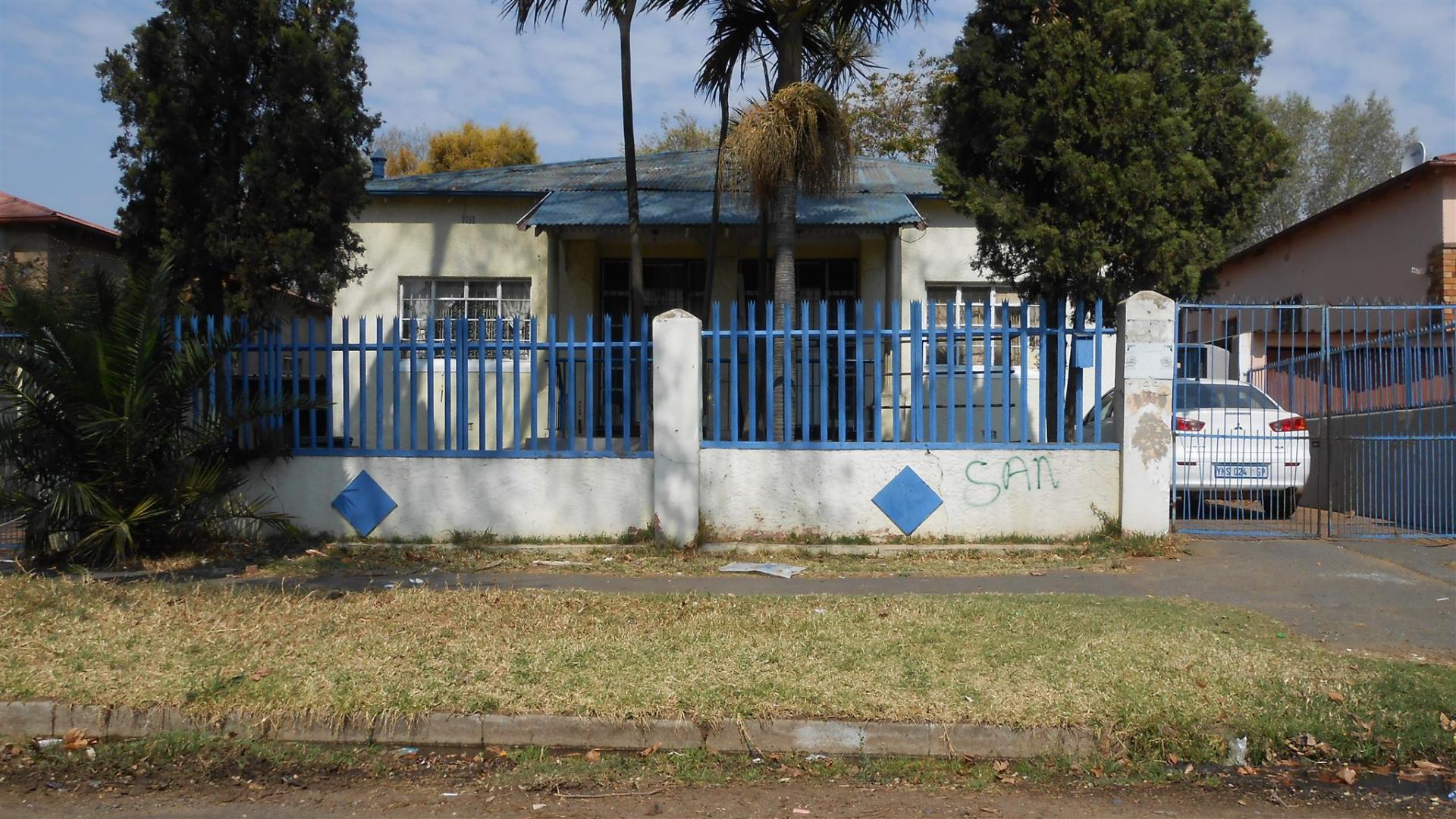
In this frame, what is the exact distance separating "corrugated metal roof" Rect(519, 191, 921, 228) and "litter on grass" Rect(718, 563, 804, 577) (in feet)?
20.1

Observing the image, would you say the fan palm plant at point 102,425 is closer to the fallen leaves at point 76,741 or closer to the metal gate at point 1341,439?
the fallen leaves at point 76,741

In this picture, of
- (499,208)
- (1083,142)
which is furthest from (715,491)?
(499,208)

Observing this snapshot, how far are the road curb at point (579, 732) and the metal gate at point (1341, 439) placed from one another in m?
5.92

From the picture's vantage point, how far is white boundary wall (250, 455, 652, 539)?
33.3 feet

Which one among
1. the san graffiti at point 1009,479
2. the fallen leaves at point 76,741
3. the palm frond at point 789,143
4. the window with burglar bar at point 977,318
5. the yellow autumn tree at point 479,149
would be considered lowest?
the fallen leaves at point 76,741

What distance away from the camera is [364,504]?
33.9ft

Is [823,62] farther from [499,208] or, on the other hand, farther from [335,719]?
[335,719]

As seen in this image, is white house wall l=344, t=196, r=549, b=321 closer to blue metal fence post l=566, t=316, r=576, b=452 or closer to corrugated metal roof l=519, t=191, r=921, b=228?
corrugated metal roof l=519, t=191, r=921, b=228

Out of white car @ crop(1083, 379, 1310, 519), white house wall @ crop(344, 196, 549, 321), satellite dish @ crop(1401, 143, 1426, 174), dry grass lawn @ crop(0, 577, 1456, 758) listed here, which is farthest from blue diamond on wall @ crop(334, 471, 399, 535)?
satellite dish @ crop(1401, 143, 1426, 174)

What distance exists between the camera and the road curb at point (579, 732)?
516 cm

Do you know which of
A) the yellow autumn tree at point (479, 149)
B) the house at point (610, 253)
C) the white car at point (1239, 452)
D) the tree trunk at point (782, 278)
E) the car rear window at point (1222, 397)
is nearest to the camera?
the tree trunk at point (782, 278)

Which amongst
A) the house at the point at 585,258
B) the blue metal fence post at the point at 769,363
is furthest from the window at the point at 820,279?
the blue metal fence post at the point at 769,363

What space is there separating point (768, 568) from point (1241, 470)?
5101 mm

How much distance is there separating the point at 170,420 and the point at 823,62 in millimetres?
7766
